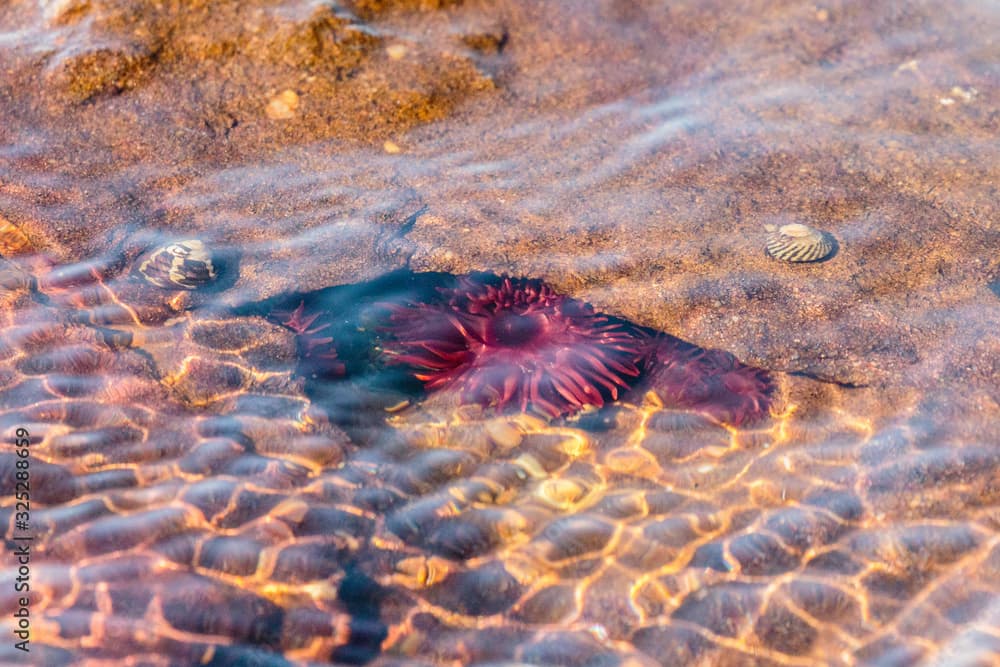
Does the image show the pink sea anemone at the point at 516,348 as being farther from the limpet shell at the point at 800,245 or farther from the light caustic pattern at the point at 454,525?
the limpet shell at the point at 800,245

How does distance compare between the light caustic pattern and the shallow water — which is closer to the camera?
the light caustic pattern

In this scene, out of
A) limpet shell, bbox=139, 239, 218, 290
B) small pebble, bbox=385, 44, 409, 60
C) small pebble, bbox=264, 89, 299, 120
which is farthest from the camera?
small pebble, bbox=385, 44, 409, 60

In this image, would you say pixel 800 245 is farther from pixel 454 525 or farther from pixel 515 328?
pixel 454 525

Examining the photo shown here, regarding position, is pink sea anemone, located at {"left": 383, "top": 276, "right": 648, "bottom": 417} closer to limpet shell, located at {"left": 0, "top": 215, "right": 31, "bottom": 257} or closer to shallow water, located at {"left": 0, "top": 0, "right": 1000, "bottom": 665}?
shallow water, located at {"left": 0, "top": 0, "right": 1000, "bottom": 665}

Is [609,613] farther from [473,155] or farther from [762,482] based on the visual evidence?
[473,155]

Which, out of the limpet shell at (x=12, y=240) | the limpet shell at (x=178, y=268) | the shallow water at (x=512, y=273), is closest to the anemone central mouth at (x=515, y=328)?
the shallow water at (x=512, y=273)

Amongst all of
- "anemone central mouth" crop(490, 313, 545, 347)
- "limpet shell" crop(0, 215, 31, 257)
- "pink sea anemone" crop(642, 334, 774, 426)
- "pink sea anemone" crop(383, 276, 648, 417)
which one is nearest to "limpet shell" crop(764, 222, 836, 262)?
"pink sea anemone" crop(642, 334, 774, 426)

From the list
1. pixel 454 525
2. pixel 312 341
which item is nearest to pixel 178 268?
pixel 312 341
